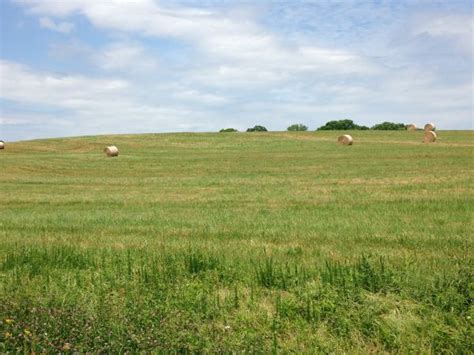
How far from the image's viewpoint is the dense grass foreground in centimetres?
546

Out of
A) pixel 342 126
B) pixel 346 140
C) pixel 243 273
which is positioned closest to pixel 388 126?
pixel 342 126

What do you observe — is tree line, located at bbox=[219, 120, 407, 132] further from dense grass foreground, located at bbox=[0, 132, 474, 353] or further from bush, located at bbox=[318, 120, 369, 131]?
dense grass foreground, located at bbox=[0, 132, 474, 353]

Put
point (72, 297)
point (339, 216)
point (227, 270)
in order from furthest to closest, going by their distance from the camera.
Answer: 1. point (339, 216)
2. point (227, 270)
3. point (72, 297)

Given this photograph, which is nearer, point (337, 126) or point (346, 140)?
point (346, 140)

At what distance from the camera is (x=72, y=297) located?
6590mm

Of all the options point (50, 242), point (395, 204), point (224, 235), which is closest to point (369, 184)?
point (395, 204)

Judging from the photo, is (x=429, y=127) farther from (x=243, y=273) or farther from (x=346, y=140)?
(x=243, y=273)

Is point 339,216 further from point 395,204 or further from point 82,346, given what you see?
point 82,346

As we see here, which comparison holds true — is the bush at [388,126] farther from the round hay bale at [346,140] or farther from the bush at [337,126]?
the round hay bale at [346,140]

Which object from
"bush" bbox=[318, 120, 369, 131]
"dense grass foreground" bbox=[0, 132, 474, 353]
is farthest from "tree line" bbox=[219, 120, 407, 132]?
"dense grass foreground" bbox=[0, 132, 474, 353]

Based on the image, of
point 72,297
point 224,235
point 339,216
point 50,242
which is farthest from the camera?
point 339,216

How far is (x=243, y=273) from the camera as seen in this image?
24.2 ft

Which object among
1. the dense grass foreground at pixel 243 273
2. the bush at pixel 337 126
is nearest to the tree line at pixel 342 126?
the bush at pixel 337 126

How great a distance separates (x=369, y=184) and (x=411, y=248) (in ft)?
39.7
